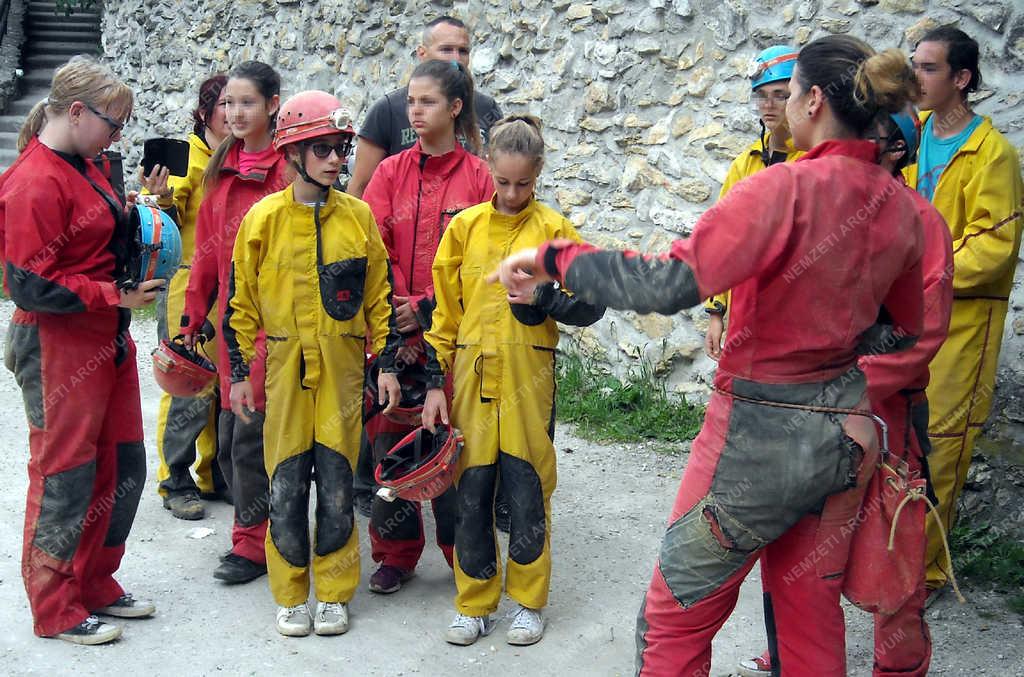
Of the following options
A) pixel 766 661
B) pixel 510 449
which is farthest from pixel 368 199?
pixel 766 661

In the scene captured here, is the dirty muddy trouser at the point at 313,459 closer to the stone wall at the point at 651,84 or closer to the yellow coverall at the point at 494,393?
the yellow coverall at the point at 494,393

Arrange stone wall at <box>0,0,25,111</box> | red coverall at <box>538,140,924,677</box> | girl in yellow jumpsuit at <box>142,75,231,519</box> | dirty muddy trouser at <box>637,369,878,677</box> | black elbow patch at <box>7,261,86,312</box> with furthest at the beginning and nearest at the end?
stone wall at <box>0,0,25,111</box> < girl in yellow jumpsuit at <box>142,75,231,519</box> < black elbow patch at <box>7,261,86,312</box> < dirty muddy trouser at <box>637,369,878,677</box> < red coverall at <box>538,140,924,677</box>

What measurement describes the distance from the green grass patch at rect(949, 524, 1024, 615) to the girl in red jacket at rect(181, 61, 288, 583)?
9.84ft

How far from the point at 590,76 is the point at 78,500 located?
4292mm

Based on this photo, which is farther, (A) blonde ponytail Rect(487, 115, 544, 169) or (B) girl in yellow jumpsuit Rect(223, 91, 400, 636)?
(B) girl in yellow jumpsuit Rect(223, 91, 400, 636)

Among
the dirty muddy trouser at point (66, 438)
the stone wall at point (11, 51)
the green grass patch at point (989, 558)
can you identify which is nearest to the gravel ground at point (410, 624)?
the green grass patch at point (989, 558)

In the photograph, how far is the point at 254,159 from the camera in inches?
191

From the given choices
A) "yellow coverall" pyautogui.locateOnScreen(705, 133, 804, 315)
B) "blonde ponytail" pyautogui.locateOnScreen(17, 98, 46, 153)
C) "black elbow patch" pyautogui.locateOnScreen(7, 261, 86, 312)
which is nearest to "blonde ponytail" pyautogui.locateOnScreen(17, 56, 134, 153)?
"blonde ponytail" pyautogui.locateOnScreen(17, 98, 46, 153)

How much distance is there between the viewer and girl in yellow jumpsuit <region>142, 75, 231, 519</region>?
530 cm

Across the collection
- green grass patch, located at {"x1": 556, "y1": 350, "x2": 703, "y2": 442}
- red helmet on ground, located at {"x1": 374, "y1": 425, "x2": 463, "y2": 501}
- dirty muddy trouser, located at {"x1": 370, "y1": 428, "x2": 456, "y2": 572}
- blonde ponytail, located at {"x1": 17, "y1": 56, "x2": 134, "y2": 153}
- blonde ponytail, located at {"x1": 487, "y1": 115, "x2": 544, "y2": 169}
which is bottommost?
green grass patch, located at {"x1": 556, "y1": 350, "x2": 703, "y2": 442}

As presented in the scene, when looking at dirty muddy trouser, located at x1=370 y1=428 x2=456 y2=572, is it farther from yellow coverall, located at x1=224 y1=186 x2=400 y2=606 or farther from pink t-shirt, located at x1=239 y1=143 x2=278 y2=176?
pink t-shirt, located at x1=239 y1=143 x2=278 y2=176

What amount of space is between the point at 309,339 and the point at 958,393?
98.9 inches

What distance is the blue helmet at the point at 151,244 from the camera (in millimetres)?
3922

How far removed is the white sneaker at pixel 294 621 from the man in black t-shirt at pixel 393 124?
6.64ft
